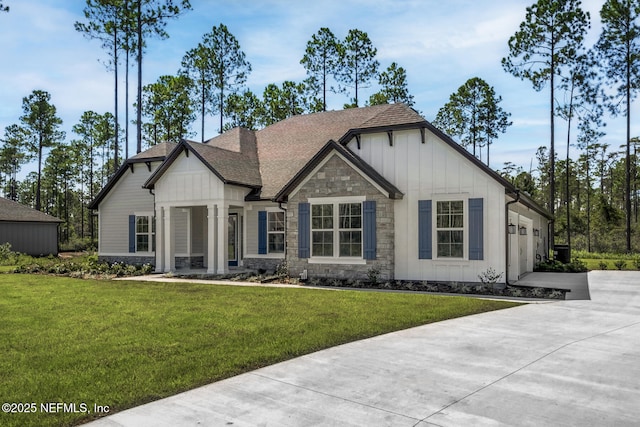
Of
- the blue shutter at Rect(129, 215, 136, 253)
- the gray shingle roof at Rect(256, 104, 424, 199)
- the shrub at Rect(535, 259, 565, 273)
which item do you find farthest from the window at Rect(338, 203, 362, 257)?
the blue shutter at Rect(129, 215, 136, 253)

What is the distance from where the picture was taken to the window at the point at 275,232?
57.3 ft

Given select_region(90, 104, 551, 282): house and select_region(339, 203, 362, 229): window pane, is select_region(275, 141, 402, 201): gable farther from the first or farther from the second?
select_region(339, 203, 362, 229): window pane

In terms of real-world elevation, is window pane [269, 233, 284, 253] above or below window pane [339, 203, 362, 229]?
below

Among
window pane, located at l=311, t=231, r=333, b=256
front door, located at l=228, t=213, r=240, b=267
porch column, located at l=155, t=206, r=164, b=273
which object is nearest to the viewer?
window pane, located at l=311, t=231, r=333, b=256

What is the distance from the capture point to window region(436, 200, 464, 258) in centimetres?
1359

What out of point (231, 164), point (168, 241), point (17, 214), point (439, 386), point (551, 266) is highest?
point (231, 164)

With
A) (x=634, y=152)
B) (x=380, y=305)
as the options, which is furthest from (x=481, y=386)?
(x=634, y=152)

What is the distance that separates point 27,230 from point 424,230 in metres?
27.6

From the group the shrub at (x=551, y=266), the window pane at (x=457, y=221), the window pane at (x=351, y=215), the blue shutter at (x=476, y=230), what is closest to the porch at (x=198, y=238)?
the window pane at (x=351, y=215)

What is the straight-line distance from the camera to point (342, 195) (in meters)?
14.5

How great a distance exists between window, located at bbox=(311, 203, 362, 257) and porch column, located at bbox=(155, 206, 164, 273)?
670 cm

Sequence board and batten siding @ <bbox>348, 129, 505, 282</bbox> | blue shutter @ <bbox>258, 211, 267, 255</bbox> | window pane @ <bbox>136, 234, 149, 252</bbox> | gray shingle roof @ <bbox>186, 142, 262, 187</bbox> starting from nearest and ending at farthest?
board and batten siding @ <bbox>348, 129, 505, 282</bbox>
gray shingle roof @ <bbox>186, 142, 262, 187</bbox>
blue shutter @ <bbox>258, 211, 267, 255</bbox>
window pane @ <bbox>136, 234, 149, 252</bbox>

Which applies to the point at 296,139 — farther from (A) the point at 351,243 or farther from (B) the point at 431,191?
(B) the point at 431,191

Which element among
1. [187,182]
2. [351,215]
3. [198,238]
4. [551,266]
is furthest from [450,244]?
[198,238]
